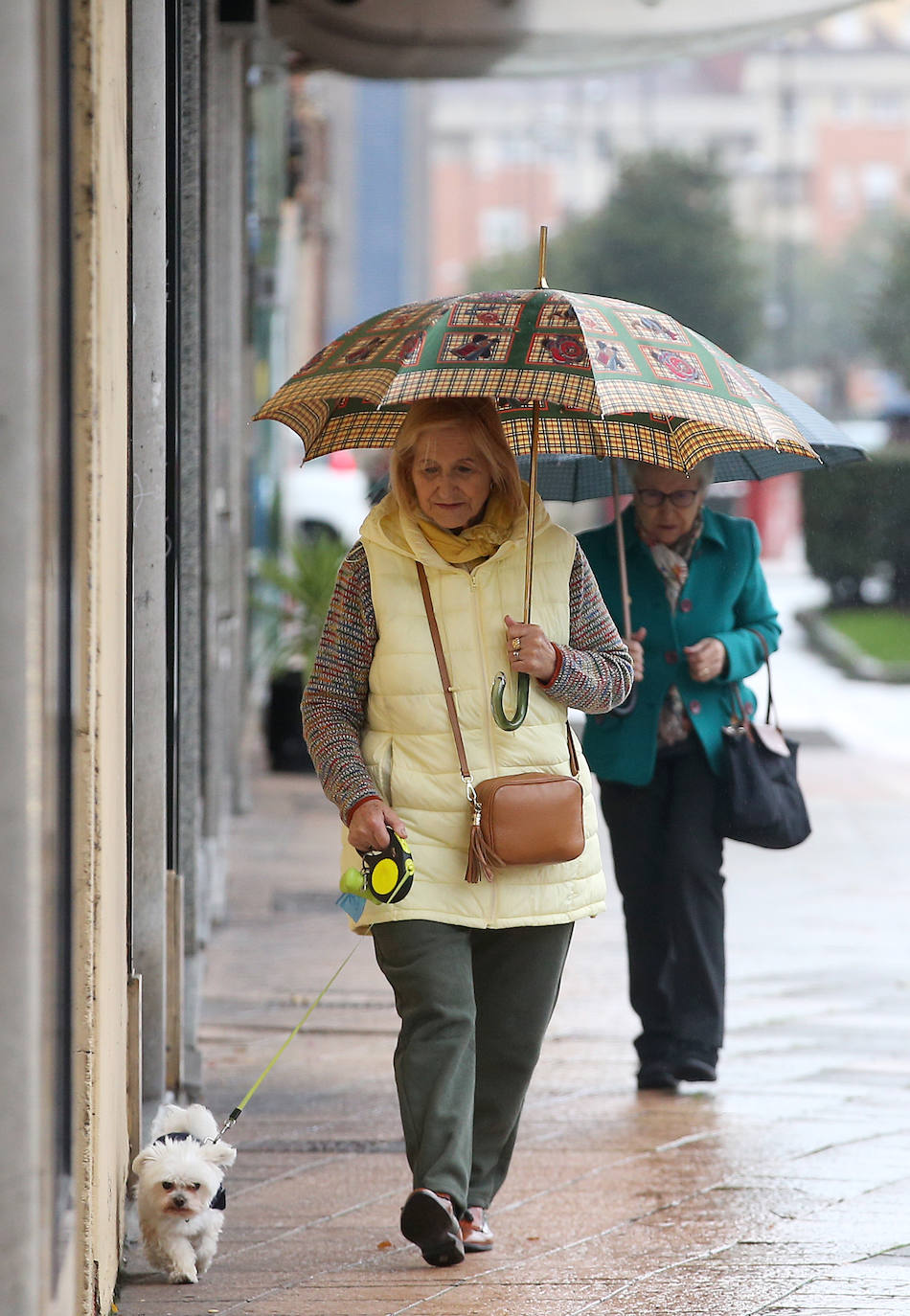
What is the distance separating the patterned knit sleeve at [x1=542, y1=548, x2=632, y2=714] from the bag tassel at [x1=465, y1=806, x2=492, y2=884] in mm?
349

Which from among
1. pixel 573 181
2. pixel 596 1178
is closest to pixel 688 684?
pixel 596 1178

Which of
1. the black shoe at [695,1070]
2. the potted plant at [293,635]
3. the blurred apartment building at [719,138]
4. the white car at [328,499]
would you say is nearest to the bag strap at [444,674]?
the black shoe at [695,1070]

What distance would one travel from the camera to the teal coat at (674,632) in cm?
552

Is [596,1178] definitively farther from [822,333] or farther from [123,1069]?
[822,333]

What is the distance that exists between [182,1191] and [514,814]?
1.02 meters

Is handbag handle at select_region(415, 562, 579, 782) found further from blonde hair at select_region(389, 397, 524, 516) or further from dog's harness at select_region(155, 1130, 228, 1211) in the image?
dog's harness at select_region(155, 1130, 228, 1211)

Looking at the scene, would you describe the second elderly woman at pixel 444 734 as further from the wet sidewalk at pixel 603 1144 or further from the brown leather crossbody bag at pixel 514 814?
the wet sidewalk at pixel 603 1144

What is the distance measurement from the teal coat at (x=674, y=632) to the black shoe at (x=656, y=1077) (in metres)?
0.88

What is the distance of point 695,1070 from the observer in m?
5.67

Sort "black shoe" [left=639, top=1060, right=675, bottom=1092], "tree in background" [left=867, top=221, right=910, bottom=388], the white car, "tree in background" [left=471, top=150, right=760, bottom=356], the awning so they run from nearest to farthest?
"black shoe" [left=639, top=1060, right=675, bottom=1092], the awning, the white car, "tree in background" [left=867, top=221, right=910, bottom=388], "tree in background" [left=471, top=150, right=760, bottom=356]

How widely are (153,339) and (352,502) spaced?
55.5 ft

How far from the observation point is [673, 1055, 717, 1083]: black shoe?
18.6 ft

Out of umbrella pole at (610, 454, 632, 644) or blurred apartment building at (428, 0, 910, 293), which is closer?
umbrella pole at (610, 454, 632, 644)

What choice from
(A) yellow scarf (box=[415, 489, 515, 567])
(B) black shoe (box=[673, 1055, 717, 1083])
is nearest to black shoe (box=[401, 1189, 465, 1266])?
(A) yellow scarf (box=[415, 489, 515, 567])
